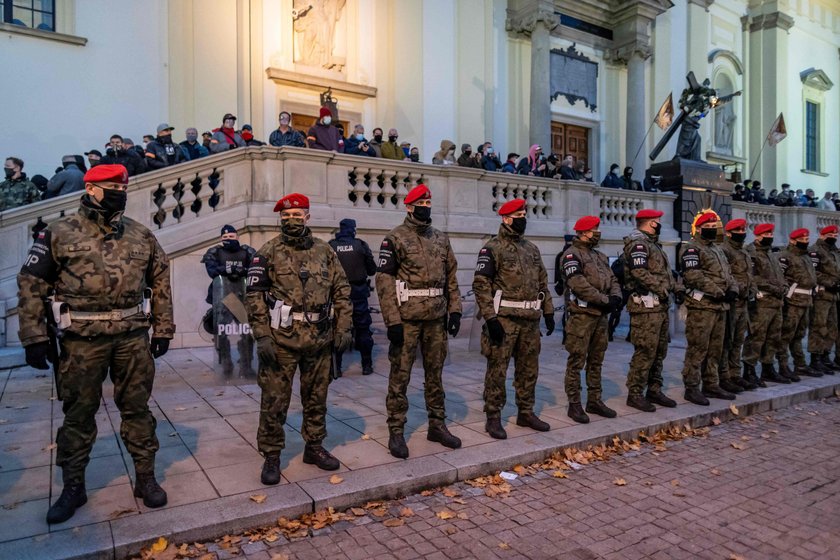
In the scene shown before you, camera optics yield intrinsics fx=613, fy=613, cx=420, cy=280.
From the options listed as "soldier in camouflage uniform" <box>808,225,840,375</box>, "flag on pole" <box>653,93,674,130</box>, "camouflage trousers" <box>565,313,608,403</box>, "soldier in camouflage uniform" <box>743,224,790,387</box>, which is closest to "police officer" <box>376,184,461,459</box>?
"camouflage trousers" <box>565,313,608,403</box>

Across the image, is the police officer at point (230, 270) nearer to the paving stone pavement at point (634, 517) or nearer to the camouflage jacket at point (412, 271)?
the camouflage jacket at point (412, 271)

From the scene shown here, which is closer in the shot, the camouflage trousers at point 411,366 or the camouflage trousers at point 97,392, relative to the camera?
the camouflage trousers at point 97,392

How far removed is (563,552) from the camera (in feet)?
12.0

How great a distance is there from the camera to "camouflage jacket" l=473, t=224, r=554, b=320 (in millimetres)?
5664

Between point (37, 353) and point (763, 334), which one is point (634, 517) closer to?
point (37, 353)

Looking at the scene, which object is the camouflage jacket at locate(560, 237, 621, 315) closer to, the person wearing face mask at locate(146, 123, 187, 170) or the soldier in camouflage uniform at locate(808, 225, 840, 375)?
the soldier in camouflage uniform at locate(808, 225, 840, 375)

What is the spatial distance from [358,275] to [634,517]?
514cm

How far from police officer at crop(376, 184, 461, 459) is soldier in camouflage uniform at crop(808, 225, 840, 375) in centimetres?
677

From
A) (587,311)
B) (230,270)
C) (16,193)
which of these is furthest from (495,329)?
(16,193)

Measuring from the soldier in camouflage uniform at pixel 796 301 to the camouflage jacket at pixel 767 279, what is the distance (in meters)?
0.36

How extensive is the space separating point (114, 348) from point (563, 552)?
10.1 ft

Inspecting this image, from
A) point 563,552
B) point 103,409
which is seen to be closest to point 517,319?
point 563,552

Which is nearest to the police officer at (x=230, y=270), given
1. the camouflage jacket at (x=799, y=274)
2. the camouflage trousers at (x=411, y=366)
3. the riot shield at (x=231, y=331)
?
the riot shield at (x=231, y=331)

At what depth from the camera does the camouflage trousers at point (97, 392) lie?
3.83 m
